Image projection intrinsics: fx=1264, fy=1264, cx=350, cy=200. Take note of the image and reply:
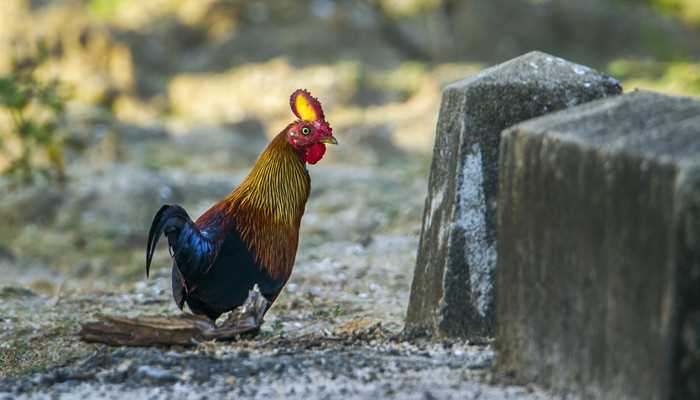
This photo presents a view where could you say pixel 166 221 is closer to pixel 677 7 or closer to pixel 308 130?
pixel 308 130

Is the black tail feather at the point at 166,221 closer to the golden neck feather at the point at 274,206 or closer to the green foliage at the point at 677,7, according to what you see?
the golden neck feather at the point at 274,206

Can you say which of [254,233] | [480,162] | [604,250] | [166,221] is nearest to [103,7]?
[254,233]

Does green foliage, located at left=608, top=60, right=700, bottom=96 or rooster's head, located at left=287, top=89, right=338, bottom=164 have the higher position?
green foliage, located at left=608, top=60, right=700, bottom=96

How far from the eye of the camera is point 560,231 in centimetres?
409

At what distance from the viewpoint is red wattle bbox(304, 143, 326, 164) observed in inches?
240

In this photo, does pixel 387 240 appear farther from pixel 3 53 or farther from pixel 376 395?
pixel 3 53

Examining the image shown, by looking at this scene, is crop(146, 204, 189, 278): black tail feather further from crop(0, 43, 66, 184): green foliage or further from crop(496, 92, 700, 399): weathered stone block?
crop(0, 43, 66, 184): green foliage

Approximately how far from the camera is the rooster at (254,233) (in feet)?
18.7

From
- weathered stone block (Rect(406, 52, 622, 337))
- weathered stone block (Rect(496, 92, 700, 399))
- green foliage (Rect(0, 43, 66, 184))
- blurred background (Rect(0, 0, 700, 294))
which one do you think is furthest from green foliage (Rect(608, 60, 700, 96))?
weathered stone block (Rect(496, 92, 700, 399))

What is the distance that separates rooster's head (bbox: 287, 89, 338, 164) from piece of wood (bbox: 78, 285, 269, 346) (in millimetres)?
881

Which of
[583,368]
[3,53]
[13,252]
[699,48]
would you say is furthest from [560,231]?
[699,48]

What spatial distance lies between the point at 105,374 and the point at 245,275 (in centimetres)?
120

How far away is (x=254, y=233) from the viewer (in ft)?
19.5

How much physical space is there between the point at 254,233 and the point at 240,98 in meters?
13.3
